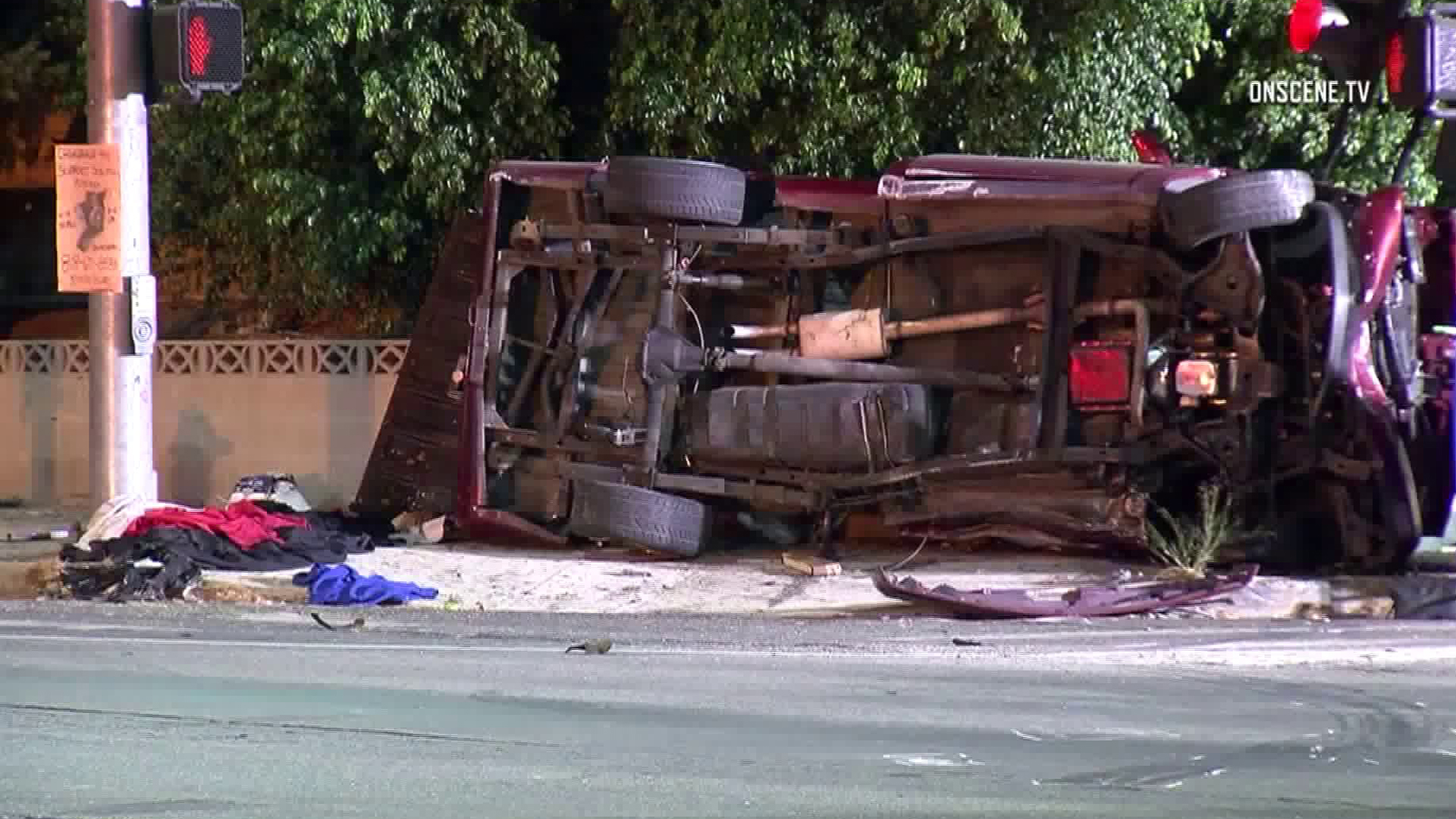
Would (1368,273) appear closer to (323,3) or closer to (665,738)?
(665,738)

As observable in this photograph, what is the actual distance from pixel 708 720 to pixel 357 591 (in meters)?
3.75

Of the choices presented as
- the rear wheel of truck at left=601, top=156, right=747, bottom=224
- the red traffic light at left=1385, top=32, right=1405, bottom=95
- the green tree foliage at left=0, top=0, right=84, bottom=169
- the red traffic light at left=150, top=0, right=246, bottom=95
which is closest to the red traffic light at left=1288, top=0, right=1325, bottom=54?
the red traffic light at left=1385, top=32, right=1405, bottom=95

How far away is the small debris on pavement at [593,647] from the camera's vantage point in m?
9.56

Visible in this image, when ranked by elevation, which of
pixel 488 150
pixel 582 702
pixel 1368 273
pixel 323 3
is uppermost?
pixel 323 3

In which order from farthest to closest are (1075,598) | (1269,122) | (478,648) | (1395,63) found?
(1269,122) < (1075,598) < (478,648) < (1395,63)

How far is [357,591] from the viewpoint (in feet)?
35.8

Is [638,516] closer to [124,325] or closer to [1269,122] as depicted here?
[124,325]

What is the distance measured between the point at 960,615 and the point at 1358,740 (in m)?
2.99

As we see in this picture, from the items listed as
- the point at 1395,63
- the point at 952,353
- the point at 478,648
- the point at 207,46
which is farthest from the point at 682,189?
the point at 1395,63

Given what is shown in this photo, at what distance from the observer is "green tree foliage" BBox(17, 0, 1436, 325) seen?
13773mm

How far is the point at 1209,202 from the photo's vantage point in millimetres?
10156

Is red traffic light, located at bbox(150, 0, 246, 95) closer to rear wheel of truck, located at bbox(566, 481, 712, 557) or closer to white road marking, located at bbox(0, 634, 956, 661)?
rear wheel of truck, located at bbox(566, 481, 712, 557)

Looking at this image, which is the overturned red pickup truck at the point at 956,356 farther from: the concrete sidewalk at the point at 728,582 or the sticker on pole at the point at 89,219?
the sticker on pole at the point at 89,219

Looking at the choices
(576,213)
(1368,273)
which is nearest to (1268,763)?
(1368,273)
